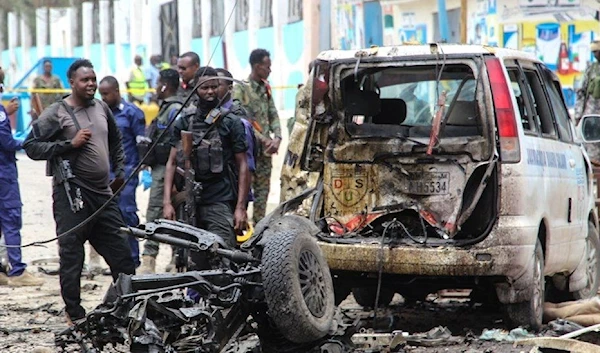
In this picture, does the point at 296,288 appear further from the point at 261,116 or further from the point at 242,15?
the point at 242,15

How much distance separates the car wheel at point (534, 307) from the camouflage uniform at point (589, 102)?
717 cm

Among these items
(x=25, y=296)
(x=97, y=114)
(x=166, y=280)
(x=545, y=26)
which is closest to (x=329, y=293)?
→ (x=166, y=280)

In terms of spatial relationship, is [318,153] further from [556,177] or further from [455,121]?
[556,177]

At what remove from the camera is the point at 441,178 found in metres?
8.12

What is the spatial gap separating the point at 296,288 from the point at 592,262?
12.9ft

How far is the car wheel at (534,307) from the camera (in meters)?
7.93

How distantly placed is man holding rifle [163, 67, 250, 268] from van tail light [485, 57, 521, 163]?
180 cm

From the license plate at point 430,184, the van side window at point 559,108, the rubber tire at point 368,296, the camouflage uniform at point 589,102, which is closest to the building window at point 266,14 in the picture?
the camouflage uniform at point 589,102

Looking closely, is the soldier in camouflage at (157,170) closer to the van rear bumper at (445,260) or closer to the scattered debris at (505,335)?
the van rear bumper at (445,260)

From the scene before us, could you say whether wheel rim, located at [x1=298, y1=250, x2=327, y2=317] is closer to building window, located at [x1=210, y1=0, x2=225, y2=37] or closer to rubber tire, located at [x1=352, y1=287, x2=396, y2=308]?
rubber tire, located at [x1=352, y1=287, x2=396, y2=308]

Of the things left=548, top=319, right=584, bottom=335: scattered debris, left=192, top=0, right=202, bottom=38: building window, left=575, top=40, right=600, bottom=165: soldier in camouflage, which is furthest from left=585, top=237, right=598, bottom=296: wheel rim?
left=192, top=0, right=202, bottom=38: building window

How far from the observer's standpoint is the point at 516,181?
7.70 metres

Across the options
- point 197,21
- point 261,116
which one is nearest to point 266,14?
point 197,21

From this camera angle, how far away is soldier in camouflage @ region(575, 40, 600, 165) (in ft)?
48.4
